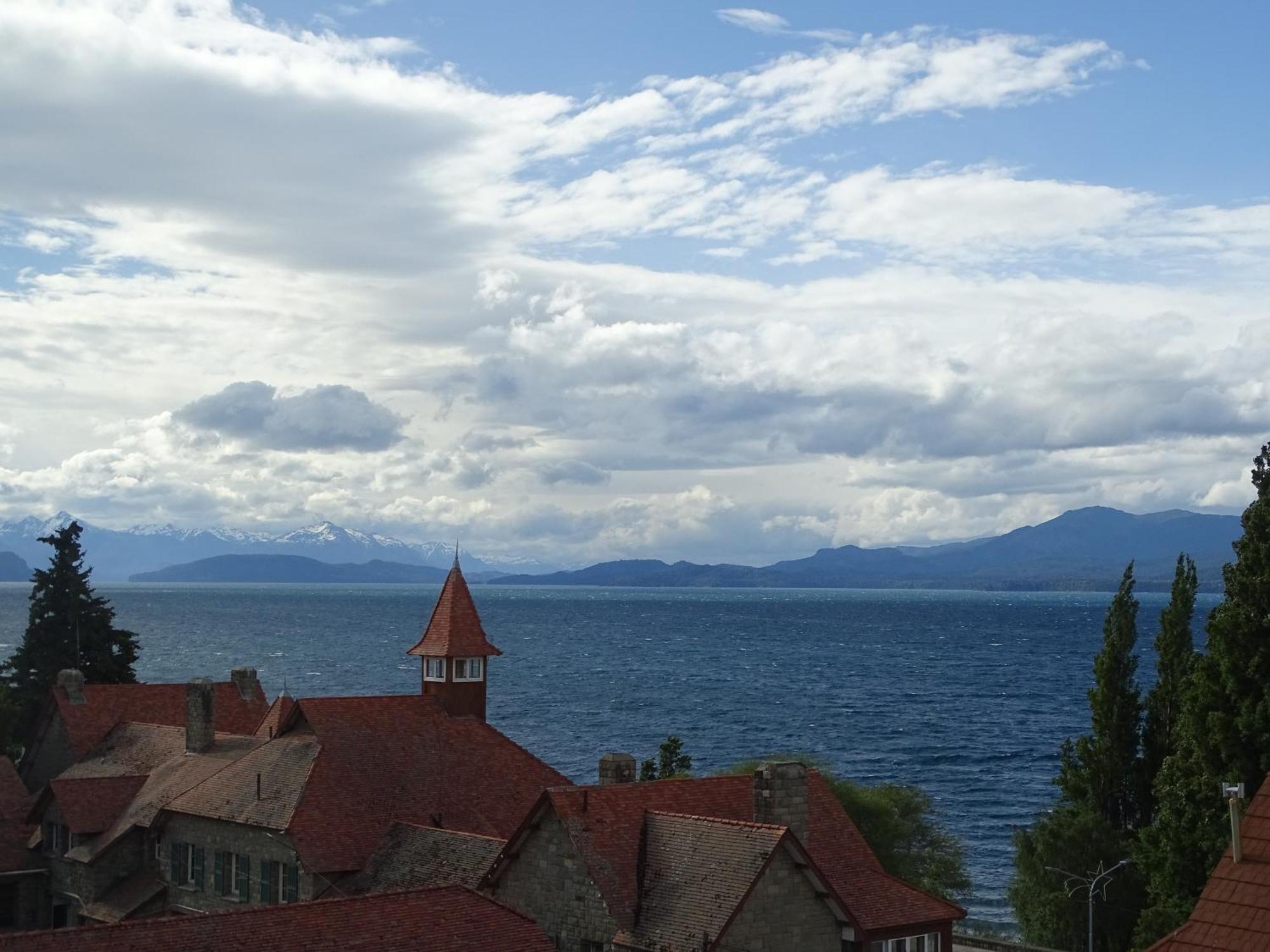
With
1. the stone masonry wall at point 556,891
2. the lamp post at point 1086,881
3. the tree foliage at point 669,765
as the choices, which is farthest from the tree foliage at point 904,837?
the stone masonry wall at point 556,891

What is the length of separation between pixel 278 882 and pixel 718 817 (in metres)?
13.7

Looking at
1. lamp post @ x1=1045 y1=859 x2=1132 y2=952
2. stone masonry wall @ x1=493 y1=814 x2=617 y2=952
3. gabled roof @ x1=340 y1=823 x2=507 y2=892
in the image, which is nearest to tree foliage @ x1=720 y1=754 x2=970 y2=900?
lamp post @ x1=1045 y1=859 x2=1132 y2=952

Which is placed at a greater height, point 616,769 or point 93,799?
point 616,769

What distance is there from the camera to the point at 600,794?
36.2 meters

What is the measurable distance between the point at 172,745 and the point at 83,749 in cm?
526

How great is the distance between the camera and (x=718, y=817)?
38.3m

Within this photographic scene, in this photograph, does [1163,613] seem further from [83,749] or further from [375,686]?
[375,686]

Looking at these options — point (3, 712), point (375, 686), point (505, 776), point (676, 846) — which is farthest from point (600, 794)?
point (375, 686)

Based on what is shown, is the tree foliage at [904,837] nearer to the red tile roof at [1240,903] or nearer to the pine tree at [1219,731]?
the pine tree at [1219,731]

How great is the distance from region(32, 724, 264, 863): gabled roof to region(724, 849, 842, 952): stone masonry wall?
2229 cm

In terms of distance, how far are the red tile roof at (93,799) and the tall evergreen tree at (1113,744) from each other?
37.4 meters

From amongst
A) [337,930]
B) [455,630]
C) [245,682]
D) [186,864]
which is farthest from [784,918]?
[245,682]

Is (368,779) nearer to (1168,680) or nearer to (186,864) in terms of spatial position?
(186,864)

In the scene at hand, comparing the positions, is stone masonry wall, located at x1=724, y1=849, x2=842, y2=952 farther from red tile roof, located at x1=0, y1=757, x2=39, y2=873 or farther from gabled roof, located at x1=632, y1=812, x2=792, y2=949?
red tile roof, located at x1=0, y1=757, x2=39, y2=873
